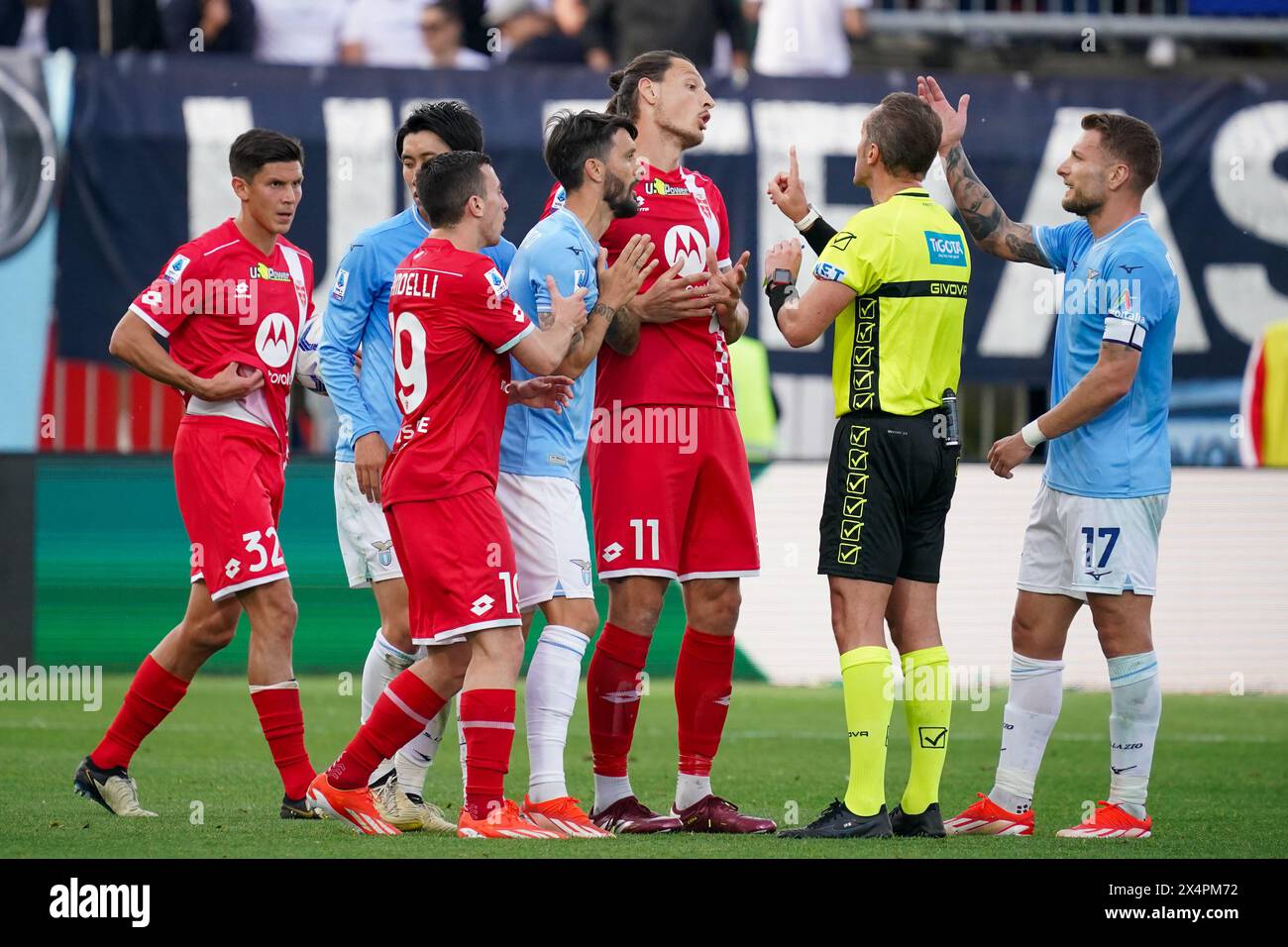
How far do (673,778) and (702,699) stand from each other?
1519 millimetres

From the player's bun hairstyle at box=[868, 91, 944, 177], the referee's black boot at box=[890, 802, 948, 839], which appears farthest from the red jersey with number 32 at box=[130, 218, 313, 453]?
the referee's black boot at box=[890, 802, 948, 839]

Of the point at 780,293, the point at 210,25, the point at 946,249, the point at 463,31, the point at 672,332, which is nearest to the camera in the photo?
the point at 946,249

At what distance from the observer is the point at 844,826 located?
592cm

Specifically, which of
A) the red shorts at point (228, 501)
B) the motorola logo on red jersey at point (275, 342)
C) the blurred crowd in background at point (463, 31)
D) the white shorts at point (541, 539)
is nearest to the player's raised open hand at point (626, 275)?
the white shorts at point (541, 539)

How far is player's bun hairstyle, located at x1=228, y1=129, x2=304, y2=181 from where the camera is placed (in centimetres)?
686

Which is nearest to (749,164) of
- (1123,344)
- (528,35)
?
(528,35)

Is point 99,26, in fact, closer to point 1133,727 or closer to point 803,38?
point 803,38

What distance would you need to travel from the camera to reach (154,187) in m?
12.6

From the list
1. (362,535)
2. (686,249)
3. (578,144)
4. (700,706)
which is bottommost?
(700,706)

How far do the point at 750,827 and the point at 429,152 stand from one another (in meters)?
2.70

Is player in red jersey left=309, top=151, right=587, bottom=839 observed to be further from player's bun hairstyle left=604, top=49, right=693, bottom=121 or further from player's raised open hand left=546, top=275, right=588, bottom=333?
player's bun hairstyle left=604, top=49, right=693, bottom=121

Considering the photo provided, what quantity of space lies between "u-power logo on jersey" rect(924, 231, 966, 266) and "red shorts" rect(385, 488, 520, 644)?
1699 mm
